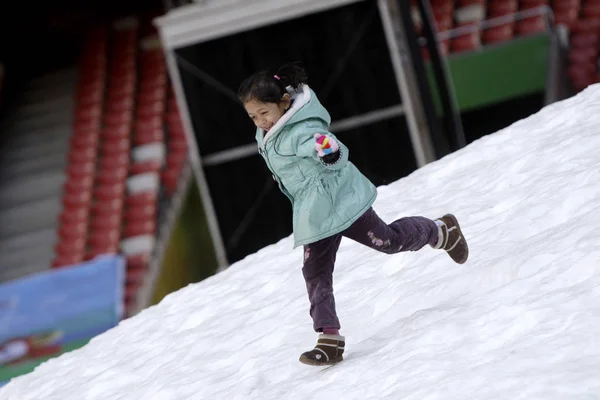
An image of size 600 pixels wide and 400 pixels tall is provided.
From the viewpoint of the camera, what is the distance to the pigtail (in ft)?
10.3

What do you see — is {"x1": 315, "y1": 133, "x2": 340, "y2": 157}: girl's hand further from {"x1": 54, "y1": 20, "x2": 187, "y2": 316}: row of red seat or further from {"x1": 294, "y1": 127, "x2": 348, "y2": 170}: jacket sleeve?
{"x1": 54, "y1": 20, "x2": 187, "y2": 316}: row of red seat

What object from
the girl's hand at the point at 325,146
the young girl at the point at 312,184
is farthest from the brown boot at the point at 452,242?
the girl's hand at the point at 325,146

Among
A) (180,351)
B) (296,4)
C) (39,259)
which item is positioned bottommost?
(39,259)

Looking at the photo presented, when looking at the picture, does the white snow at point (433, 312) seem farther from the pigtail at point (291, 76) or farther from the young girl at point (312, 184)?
the pigtail at point (291, 76)

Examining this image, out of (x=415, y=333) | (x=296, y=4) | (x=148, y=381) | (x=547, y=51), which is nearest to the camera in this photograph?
(x=415, y=333)

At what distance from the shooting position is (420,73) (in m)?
7.80

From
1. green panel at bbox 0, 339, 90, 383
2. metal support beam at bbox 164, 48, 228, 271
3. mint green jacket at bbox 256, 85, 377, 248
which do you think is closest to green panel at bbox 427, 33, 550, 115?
metal support beam at bbox 164, 48, 228, 271

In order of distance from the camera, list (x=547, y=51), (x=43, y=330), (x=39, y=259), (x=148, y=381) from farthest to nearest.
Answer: (x=547, y=51) < (x=39, y=259) < (x=43, y=330) < (x=148, y=381)

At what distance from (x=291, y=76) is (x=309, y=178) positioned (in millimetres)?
299

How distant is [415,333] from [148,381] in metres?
1.19

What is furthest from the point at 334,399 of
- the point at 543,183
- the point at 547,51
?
the point at 547,51

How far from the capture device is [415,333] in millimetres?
3062

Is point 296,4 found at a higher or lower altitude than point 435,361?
higher

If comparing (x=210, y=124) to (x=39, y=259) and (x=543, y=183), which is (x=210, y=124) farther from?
(x=543, y=183)
